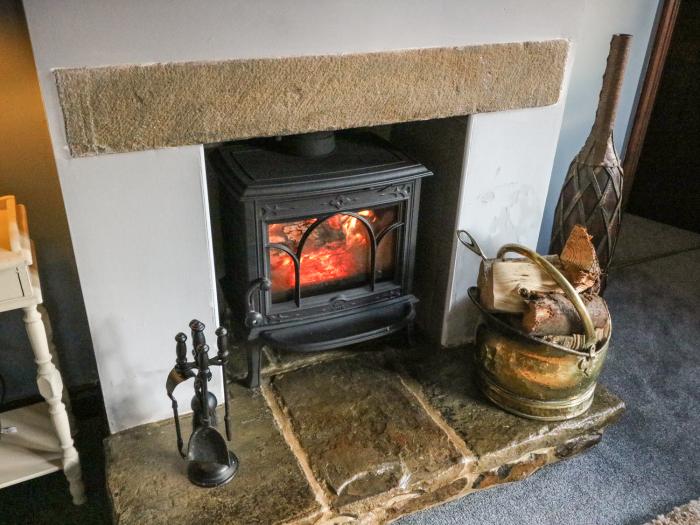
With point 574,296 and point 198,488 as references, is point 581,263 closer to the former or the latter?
point 574,296

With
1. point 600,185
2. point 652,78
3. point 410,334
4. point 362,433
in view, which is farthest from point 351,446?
point 652,78

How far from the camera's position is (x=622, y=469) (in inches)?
70.7

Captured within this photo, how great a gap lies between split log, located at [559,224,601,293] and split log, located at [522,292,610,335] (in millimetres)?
95

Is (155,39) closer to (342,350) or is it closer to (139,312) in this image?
(139,312)

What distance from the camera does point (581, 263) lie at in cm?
174

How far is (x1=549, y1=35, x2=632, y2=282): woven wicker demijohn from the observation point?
1.91 meters

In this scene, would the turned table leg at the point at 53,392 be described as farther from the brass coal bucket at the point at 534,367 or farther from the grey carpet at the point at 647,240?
the grey carpet at the point at 647,240

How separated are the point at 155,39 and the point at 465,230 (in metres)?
0.98

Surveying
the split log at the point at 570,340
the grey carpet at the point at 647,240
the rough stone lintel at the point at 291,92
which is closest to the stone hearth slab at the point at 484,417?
the split log at the point at 570,340

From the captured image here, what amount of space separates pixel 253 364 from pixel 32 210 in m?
0.70

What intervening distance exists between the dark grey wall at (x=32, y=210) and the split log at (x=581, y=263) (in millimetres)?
1339

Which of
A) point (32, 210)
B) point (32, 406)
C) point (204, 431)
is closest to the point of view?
point (204, 431)

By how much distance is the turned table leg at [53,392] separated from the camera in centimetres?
141

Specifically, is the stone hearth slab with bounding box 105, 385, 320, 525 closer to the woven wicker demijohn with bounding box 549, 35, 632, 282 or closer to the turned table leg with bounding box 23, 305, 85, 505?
the turned table leg with bounding box 23, 305, 85, 505
